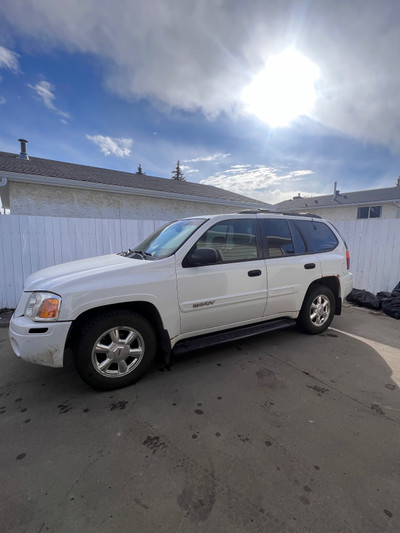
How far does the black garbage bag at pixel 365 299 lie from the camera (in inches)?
221

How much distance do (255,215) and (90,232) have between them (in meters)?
4.28

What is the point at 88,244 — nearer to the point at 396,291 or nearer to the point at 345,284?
the point at 345,284

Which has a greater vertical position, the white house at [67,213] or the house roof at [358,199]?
the house roof at [358,199]

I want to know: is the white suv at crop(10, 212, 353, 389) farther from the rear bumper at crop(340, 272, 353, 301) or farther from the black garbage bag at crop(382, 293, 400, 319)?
the black garbage bag at crop(382, 293, 400, 319)

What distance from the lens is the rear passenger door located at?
3445 millimetres

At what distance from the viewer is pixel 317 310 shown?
13.1ft

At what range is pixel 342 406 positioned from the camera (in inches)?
92.9

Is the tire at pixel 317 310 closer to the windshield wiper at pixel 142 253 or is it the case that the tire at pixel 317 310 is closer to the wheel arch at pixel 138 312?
the wheel arch at pixel 138 312

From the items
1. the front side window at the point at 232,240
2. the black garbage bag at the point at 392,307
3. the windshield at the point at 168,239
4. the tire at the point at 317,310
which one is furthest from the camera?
the black garbage bag at the point at 392,307

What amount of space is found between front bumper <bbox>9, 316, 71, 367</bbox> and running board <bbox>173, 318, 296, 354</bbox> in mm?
1157

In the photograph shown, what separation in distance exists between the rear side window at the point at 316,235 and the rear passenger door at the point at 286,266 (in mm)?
80

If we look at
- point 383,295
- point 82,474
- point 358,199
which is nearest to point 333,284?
point 383,295

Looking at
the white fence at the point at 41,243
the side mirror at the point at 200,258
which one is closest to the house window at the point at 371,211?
the white fence at the point at 41,243

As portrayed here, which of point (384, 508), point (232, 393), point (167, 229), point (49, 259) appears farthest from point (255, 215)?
point (49, 259)
